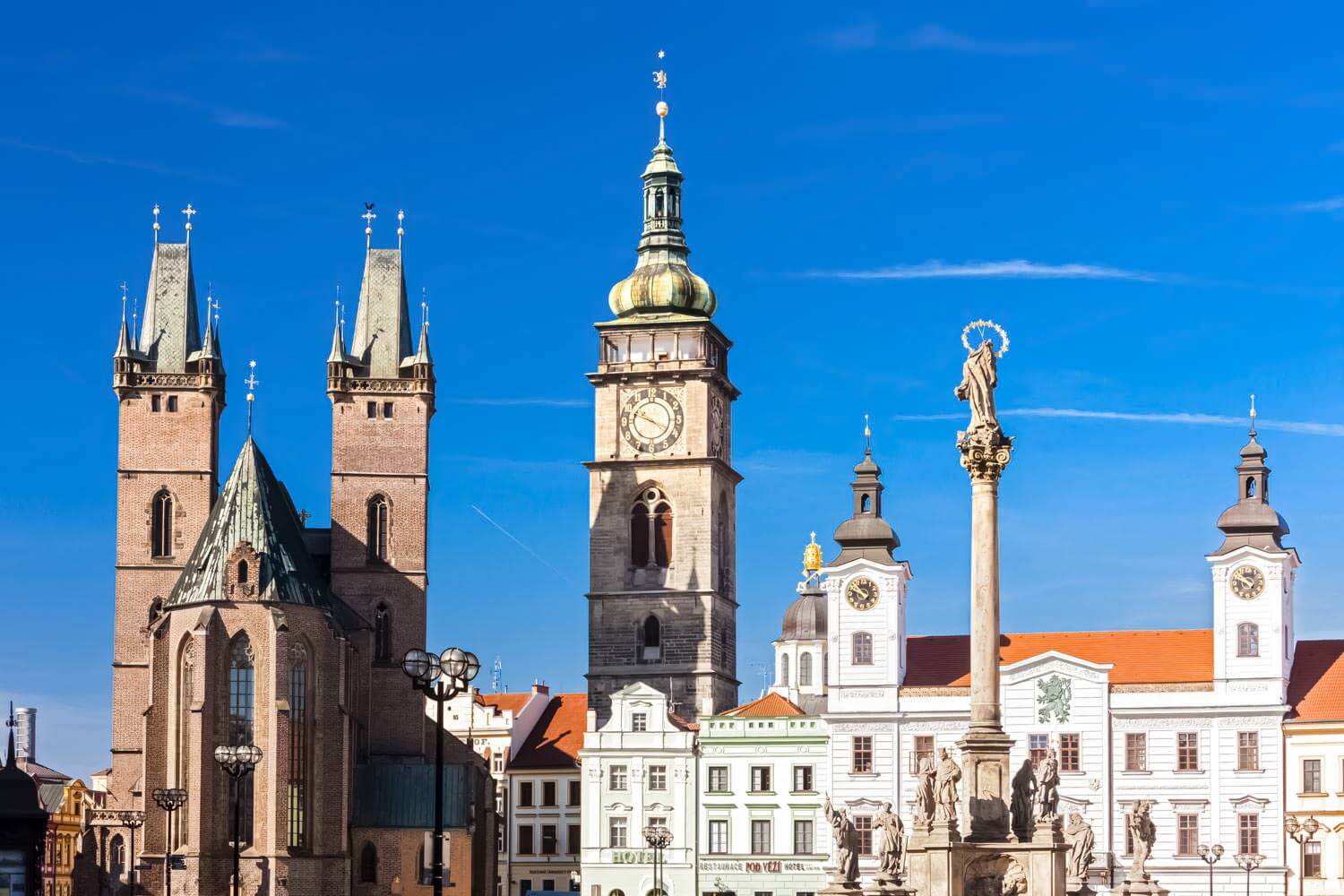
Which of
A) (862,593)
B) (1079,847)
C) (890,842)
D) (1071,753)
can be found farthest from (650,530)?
(1079,847)

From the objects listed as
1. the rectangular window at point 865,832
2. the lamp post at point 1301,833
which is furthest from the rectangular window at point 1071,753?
the lamp post at point 1301,833

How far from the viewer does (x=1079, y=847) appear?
152ft

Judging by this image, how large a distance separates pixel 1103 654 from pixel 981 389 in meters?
39.2

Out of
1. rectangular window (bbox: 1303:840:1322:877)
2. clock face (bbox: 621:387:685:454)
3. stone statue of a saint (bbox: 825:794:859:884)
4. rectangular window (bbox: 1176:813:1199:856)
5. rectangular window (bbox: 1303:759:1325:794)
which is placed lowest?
rectangular window (bbox: 1303:840:1322:877)

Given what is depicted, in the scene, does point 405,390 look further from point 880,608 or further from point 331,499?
point 880,608

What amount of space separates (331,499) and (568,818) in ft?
54.6

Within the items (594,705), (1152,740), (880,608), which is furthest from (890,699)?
(594,705)

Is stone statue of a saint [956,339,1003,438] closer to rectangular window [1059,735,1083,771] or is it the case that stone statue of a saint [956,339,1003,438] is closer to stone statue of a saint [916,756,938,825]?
stone statue of a saint [916,756,938,825]

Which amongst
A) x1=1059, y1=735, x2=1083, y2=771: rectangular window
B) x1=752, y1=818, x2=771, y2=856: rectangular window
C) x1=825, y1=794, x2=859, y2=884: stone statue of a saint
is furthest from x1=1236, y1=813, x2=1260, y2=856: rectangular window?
x1=825, y1=794, x2=859, y2=884: stone statue of a saint

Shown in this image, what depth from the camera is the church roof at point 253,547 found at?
82375 millimetres

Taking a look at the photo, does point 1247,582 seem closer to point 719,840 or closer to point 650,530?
point 719,840

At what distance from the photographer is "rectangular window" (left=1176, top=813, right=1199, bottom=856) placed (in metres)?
77.9

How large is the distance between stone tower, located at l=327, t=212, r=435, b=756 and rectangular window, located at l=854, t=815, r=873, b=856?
17.1 metres

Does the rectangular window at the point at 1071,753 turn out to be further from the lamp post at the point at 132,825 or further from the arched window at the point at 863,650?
the lamp post at the point at 132,825
